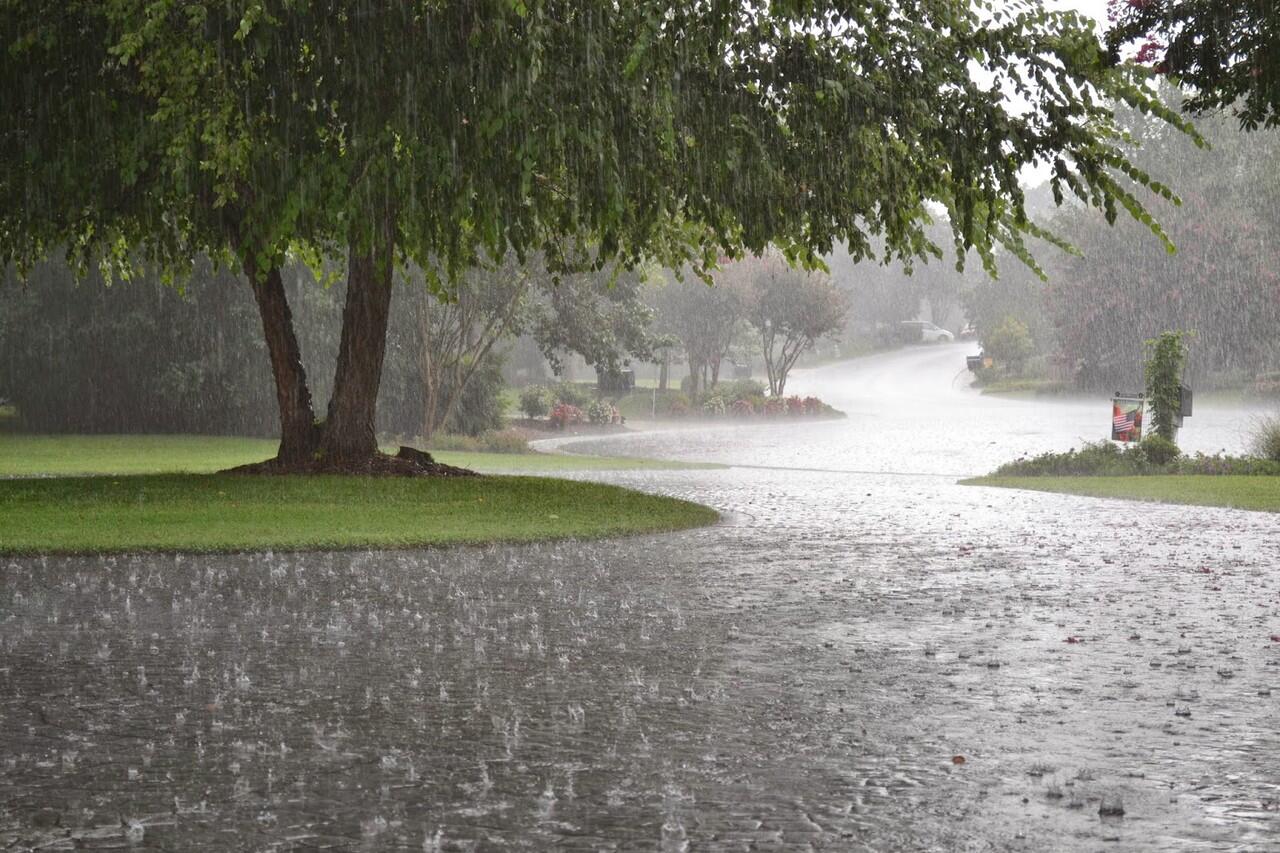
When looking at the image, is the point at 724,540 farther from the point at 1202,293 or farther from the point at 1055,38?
the point at 1202,293

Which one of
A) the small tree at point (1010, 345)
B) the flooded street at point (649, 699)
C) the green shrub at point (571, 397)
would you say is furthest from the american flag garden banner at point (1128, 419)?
→ the small tree at point (1010, 345)

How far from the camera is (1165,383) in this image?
2719 cm

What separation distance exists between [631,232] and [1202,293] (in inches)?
2016

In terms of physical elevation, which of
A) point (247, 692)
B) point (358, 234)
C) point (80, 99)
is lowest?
point (247, 692)

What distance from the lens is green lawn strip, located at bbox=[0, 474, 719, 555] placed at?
1384 centimetres

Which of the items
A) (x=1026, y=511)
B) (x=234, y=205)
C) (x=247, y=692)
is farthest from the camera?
(x=234, y=205)

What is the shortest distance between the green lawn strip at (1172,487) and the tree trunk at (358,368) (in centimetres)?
972

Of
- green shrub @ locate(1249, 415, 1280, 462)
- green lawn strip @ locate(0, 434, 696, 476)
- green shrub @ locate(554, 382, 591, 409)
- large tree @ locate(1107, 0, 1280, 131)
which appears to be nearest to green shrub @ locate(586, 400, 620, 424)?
green shrub @ locate(554, 382, 591, 409)

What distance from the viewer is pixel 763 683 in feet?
24.2

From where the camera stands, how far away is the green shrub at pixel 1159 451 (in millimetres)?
26016

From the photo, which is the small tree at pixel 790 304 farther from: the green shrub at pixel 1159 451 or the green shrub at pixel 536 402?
the green shrub at pixel 1159 451

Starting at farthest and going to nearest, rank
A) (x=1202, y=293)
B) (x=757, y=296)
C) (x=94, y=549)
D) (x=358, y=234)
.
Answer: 1. (x=1202, y=293)
2. (x=757, y=296)
3. (x=358, y=234)
4. (x=94, y=549)

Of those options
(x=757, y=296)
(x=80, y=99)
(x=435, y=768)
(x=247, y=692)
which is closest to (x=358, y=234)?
(x=80, y=99)

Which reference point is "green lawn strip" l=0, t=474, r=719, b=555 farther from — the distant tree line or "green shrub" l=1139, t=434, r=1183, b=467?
the distant tree line
